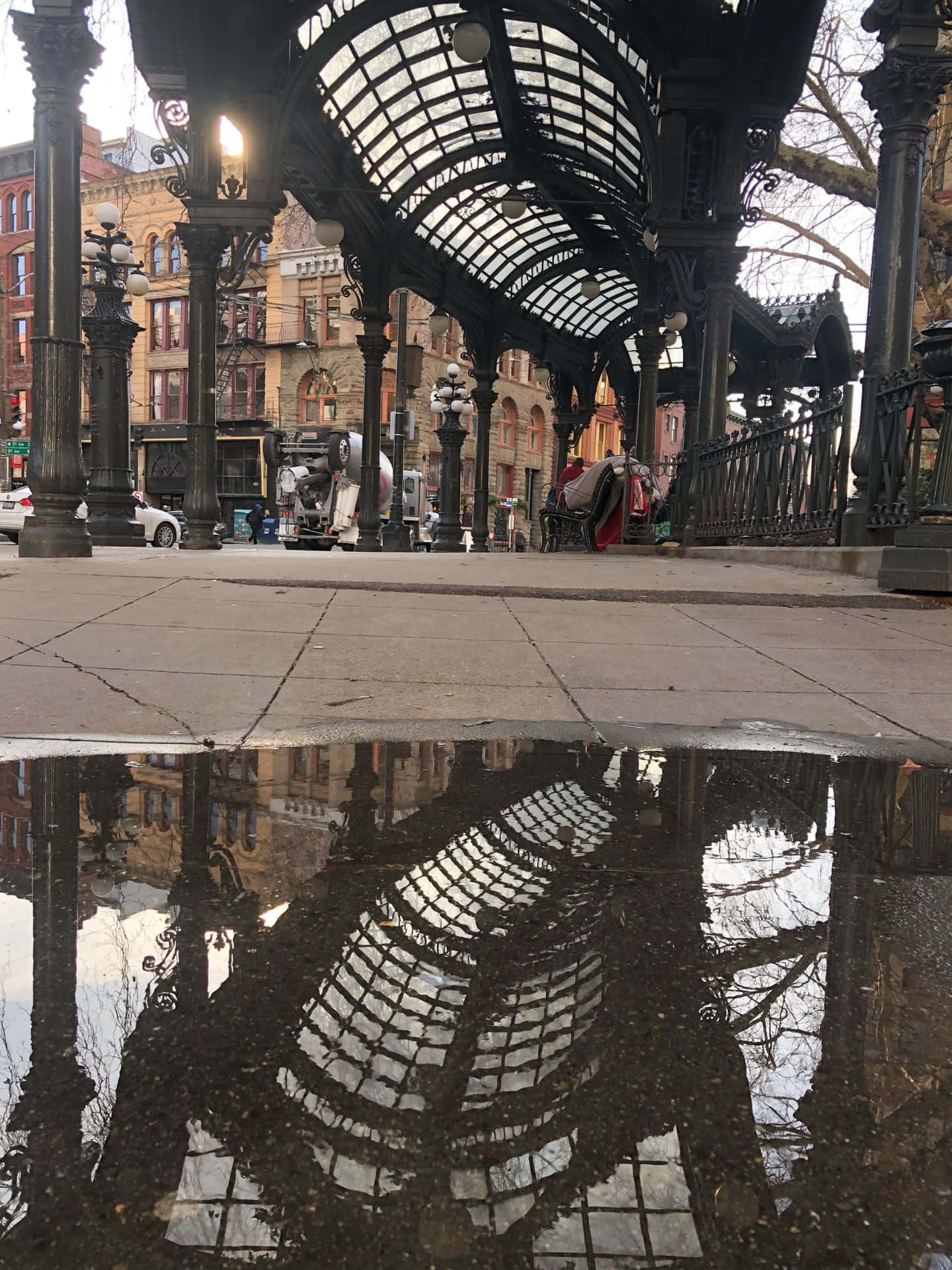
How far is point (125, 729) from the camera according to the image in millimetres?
A: 3311

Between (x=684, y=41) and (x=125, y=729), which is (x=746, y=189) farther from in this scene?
(x=125, y=729)

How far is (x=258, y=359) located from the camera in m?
43.8

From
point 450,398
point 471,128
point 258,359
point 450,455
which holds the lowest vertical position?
point 450,455

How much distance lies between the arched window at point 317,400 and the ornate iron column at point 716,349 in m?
29.5

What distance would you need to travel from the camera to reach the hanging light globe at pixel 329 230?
1614cm

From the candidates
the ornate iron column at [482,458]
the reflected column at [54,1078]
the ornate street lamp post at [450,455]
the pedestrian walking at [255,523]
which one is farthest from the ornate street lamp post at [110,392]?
the pedestrian walking at [255,523]

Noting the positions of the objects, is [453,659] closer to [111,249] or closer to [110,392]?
[110,392]

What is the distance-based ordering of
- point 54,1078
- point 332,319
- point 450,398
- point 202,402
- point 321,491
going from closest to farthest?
point 54,1078 < point 202,402 < point 450,398 < point 321,491 < point 332,319

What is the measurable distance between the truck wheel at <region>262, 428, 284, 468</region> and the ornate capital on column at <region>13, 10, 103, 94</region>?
19978 millimetres

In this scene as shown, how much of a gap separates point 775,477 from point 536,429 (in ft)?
138

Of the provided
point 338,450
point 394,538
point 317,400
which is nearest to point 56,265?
point 394,538

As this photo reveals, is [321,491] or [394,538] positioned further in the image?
[321,491]

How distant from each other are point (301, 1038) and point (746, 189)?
14802mm

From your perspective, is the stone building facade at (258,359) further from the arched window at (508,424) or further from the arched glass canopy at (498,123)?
the arched glass canopy at (498,123)
